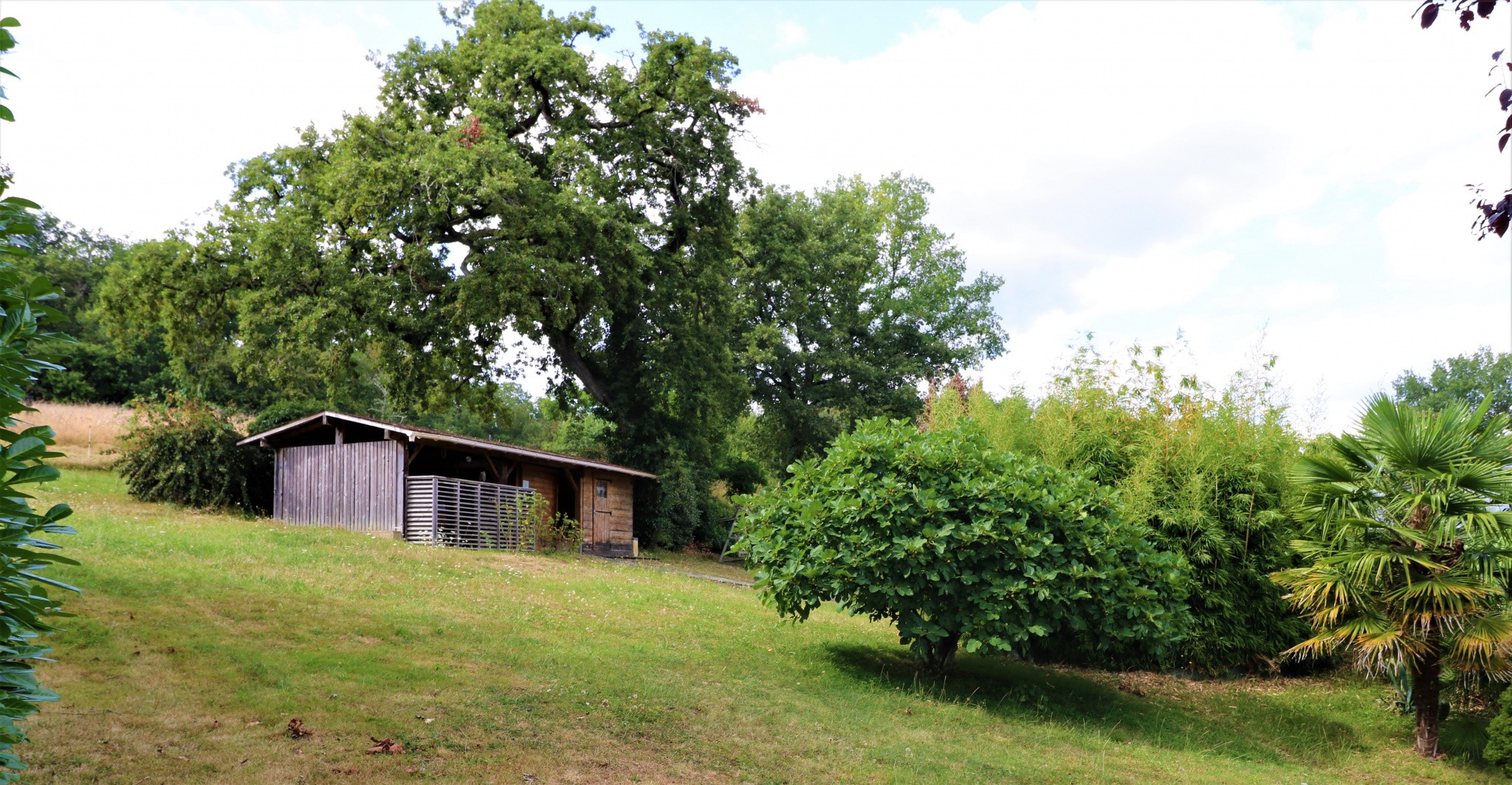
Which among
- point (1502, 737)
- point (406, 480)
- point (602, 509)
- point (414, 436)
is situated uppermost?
point (414, 436)

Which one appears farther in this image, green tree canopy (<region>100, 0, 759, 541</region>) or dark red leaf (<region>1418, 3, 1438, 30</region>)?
green tree canopy (<region>100, 0, 759, 541</region>)

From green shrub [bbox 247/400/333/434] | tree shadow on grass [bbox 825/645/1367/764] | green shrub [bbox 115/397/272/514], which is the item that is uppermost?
green shrub [bbox 247/400/333/434]

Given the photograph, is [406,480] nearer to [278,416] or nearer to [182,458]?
[182,458]

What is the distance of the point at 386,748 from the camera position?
751 centimetres

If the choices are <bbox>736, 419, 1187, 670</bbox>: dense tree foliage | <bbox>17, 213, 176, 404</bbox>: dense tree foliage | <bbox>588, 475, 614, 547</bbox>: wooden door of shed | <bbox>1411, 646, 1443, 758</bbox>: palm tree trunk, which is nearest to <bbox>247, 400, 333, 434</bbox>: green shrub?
<bbox>588, 475, 614, 547</bbox>: wooden door of shed

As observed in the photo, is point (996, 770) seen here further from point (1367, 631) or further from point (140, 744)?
point (140, 744)

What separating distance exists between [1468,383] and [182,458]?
238 ft

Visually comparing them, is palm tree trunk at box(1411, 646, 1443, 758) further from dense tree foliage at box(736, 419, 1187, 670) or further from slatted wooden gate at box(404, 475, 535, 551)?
slatted wooden gate at box(404, 475, 535, 551)

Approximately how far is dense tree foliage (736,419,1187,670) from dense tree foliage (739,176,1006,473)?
21353mm

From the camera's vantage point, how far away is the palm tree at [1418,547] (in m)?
10.1

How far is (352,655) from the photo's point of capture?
10320 mm

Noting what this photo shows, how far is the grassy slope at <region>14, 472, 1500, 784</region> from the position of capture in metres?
7.58

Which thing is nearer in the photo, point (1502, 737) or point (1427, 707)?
point (1502, 737)

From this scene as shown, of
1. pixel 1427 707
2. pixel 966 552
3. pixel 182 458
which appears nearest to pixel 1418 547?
pixel 1427 707
